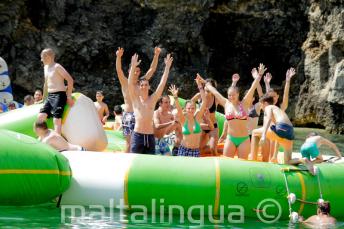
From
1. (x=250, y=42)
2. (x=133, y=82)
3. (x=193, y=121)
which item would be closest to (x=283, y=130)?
(x=193, y=121)

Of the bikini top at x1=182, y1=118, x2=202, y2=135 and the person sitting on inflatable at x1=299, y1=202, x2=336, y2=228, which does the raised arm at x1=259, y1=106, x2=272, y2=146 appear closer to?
the bikini top at x1=182, y1=118, x2=202, y2=135

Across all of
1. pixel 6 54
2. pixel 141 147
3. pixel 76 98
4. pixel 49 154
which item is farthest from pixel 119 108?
pixel 6 54

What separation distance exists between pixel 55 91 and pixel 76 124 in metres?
0.58

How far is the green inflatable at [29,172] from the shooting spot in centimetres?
739

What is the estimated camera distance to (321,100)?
963 inches

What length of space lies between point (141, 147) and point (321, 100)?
16831 millimetres

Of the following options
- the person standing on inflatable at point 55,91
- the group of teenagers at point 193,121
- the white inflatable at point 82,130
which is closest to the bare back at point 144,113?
the group of teenagers at point 193,121

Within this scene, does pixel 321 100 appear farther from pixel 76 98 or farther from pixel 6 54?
pixel 76 98

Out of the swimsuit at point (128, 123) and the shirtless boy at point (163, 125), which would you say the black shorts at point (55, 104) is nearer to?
the swimsuit at point (128, 123)

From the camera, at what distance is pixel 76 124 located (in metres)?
9.54

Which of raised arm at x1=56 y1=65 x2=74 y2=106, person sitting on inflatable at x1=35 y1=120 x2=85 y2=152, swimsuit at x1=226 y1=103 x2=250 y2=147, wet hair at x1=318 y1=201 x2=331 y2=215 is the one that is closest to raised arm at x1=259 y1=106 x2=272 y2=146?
swimsuit at x1=226 y1=103 x2=250 y2=147

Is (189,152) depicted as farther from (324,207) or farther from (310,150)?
(324,207)

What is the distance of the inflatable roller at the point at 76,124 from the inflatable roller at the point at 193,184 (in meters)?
1.57

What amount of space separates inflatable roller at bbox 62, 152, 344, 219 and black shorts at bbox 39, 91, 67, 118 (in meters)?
1.73
